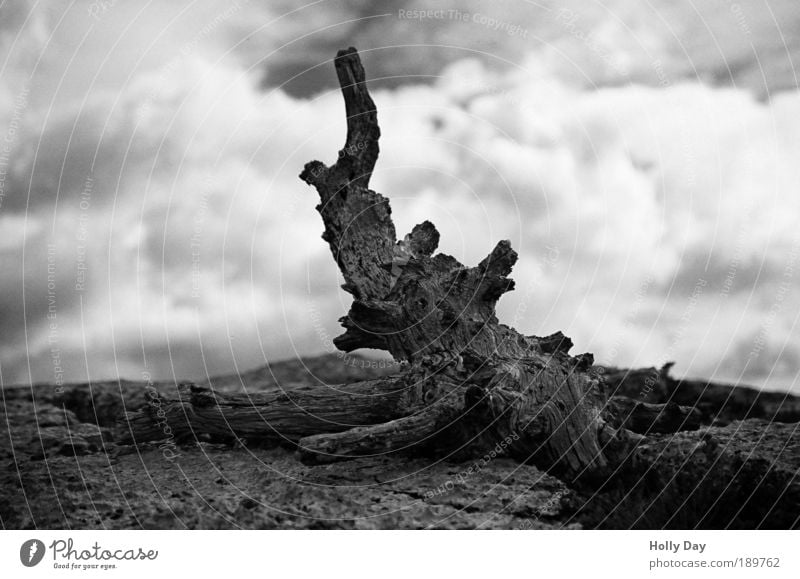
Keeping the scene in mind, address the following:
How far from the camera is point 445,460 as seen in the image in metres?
6.79

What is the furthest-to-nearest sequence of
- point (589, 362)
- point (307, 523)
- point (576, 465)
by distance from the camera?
point (589, 362)
point (576, 465)
point (307, 523)

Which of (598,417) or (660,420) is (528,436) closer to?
(598,417)

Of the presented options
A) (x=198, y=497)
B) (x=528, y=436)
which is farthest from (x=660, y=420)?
(x=198, y=497)

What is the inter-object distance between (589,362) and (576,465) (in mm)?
1059

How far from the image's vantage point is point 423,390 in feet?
22.8
